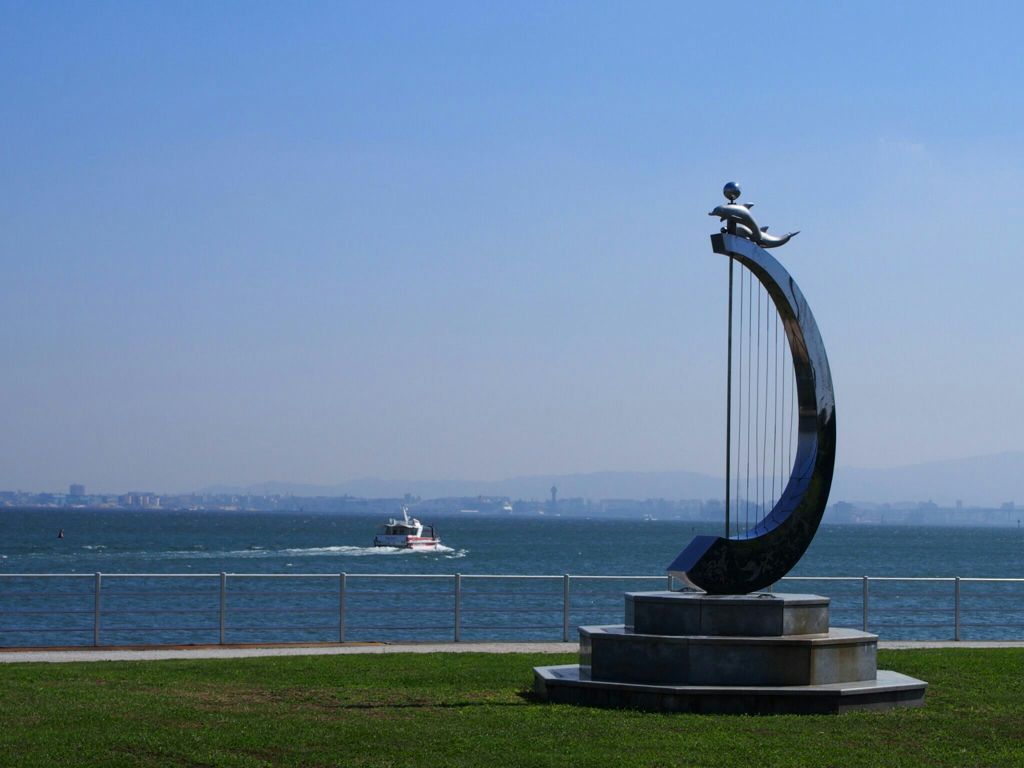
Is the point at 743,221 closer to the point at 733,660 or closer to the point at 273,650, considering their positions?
the point at 733,660

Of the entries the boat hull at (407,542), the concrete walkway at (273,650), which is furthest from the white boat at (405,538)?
the concrete walkway at (273,650)

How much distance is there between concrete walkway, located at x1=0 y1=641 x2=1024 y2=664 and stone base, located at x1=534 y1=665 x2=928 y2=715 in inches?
206

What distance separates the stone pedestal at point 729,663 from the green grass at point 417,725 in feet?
1.17

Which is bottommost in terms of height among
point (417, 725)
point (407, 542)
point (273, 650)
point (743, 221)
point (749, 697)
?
point (407, 542)

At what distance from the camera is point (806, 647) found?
13.0 m

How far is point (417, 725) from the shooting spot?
1155 centimetres

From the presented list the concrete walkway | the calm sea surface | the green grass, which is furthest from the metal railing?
the green grass

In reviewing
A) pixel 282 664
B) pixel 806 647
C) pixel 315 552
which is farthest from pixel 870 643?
pixel 315 552

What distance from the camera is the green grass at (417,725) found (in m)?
10.2

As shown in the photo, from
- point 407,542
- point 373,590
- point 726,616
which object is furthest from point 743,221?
point 407,542

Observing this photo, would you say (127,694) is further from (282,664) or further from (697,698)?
(697,698)

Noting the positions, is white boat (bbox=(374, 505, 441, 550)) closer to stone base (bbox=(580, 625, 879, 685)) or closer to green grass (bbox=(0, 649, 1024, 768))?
green grass (bbox=(0, 649, 1024, 768))

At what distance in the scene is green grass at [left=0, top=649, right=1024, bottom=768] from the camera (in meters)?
10.2

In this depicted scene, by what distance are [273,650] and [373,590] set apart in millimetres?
21310
